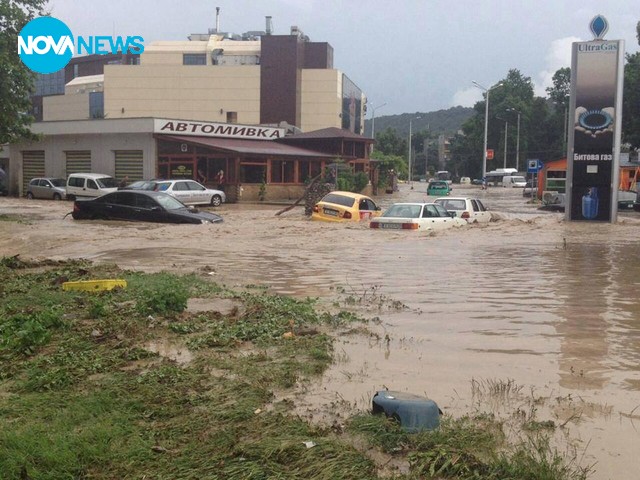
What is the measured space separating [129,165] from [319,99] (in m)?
29.2

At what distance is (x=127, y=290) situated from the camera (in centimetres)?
957

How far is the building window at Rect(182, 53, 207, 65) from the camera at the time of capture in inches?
2955

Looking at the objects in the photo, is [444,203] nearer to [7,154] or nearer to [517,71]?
[7,154]

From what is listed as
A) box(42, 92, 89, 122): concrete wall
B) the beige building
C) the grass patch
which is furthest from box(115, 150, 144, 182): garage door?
box(42, 92, 89, 122): concrete wall

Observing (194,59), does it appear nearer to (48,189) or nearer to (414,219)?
(48,189)

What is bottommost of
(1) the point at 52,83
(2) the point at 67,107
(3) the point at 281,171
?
(3) the point at 281,171

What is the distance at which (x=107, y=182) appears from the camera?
37.6 meters

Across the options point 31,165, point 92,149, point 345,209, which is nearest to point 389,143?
point 31,165

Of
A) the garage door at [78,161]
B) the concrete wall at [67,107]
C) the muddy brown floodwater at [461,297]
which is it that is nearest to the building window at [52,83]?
the concrete wall at [67,107]

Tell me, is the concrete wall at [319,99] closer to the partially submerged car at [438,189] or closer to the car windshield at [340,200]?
the partially submerged car at [438,189]

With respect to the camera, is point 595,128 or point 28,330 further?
point 595,128

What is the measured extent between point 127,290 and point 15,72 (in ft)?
62.8

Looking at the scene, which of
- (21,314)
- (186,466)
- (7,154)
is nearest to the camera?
(186,466)

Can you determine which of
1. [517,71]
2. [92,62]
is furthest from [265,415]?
[517,71]
